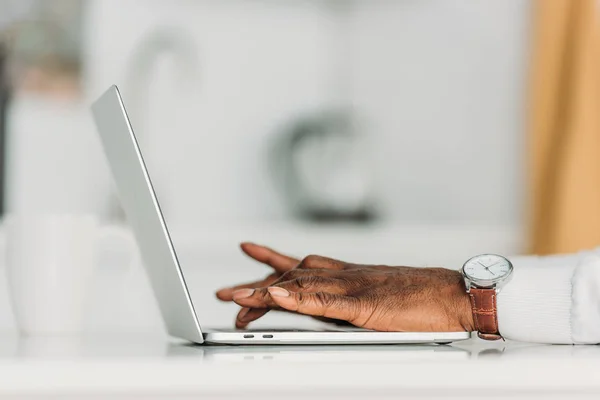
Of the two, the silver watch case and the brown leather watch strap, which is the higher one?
the silver watch case

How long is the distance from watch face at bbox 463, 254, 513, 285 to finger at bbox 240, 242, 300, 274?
0.27 metres

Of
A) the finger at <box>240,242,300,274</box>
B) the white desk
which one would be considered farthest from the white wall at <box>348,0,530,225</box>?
the white desk

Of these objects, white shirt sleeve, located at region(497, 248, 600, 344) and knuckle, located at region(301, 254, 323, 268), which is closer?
white shirt sleeve, located at region(497, 248, 600, 344)

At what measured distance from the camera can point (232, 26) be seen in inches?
128

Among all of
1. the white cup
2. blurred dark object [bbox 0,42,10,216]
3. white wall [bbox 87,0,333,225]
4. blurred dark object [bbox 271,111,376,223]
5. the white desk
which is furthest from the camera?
white wall [bbox 87,0,333,225]

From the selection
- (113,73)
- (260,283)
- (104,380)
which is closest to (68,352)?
(104,380)

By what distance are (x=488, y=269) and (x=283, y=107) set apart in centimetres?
249

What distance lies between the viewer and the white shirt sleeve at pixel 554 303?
765mm

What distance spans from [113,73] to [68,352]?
258cm

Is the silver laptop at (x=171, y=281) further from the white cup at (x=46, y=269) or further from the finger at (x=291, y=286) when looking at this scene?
the white cup at (x=46, y=269)

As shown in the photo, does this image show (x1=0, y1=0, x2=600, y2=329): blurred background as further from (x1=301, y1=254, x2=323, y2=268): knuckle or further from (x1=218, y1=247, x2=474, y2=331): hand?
(x1=218, y1=247, x2=474, y2=331): hand

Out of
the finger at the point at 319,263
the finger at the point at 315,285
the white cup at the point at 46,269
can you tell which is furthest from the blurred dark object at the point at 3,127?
the finger at the point at 315,285

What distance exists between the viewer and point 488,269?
813 millimetres

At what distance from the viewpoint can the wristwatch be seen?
80 cm
